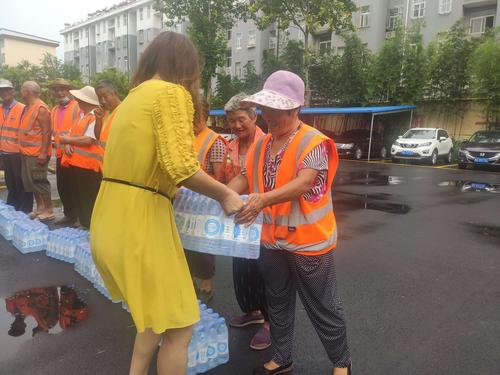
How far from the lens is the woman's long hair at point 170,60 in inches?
70.8

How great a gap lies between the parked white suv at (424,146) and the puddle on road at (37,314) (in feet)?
54.2

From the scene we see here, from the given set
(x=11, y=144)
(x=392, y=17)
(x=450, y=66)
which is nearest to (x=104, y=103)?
(x=11, y=144)

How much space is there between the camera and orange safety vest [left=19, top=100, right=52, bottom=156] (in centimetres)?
580

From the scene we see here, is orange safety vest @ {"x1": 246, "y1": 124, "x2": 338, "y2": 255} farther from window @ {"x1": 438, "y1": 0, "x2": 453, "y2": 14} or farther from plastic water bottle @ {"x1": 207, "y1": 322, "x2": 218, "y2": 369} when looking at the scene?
window @ {"x1": 438, "y1": 0, "x2": 453, "y2": 14}

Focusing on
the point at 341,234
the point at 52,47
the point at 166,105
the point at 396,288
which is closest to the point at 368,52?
the point at 341,234

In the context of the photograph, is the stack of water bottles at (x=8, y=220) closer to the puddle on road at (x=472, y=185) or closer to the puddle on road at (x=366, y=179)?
the puddle on road at (x=366, y=179)

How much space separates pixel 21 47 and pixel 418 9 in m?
67.4

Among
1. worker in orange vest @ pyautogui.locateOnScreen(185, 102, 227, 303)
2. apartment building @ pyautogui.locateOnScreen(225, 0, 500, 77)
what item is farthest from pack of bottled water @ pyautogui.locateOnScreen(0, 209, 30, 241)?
apartment building @ pyautogui.locateOnScreen(225, 0, 500, 77)

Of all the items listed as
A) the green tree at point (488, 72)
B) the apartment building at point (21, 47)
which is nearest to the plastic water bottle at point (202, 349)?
the green tree at point (488, 72)

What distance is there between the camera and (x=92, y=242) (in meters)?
1.87

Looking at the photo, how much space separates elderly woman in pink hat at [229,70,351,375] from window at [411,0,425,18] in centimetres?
3043

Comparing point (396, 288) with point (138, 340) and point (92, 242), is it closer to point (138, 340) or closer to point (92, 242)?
point (138, 340)

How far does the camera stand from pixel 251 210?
6.75ft

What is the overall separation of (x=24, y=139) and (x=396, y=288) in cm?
521
